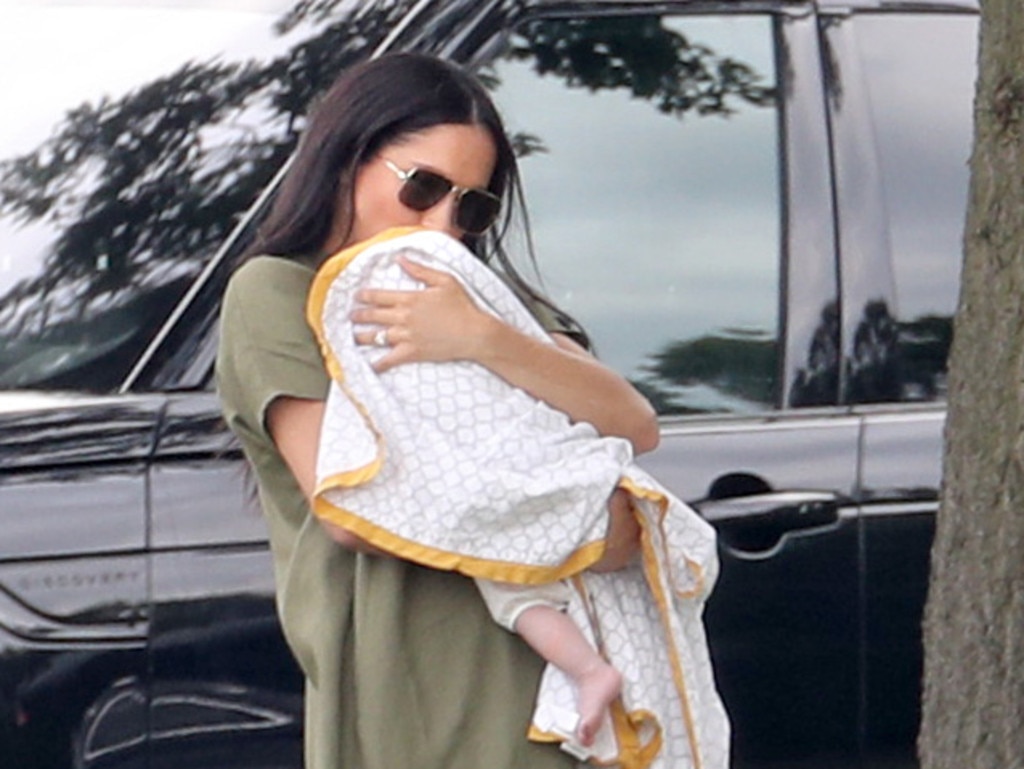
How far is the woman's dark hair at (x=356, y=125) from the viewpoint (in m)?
2.44

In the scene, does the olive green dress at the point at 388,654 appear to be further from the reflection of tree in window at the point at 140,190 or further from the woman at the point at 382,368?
the reflection of tree in window at the point at 140,190

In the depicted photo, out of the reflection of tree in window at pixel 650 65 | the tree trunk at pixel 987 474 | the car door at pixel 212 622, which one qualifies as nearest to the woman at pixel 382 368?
the tree trunk at pixel 987 474

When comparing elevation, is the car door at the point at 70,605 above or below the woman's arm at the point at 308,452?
below

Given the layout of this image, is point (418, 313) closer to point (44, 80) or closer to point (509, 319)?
point (509, 319)

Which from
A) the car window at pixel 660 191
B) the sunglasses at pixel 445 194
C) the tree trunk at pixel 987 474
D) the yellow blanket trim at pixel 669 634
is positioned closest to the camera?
the yellow blanket trim at pixel 669 634

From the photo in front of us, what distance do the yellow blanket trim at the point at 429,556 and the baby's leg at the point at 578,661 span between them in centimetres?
4

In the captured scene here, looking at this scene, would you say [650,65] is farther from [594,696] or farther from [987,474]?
[594,696]

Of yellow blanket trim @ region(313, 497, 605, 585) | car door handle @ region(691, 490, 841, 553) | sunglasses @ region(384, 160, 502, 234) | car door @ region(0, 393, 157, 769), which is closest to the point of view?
yellow blanket trim @ region(313, 497, 605, 585)

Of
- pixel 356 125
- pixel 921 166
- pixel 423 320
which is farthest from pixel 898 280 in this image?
pixel 423 320

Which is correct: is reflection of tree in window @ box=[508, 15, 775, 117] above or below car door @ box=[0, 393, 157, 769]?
above

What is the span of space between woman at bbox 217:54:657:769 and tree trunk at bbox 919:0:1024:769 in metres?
0.46

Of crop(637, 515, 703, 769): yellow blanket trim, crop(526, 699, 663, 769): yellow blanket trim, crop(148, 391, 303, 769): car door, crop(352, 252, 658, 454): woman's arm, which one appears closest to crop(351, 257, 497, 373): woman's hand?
crop(352, 252, 658, 454): woman's arm

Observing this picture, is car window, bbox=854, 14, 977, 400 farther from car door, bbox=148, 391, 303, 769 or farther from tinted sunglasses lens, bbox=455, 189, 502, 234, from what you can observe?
tinted sunglasses lens, bbox=455, 189, 502, 234

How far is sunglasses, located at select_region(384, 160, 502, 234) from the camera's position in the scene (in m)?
2.41
